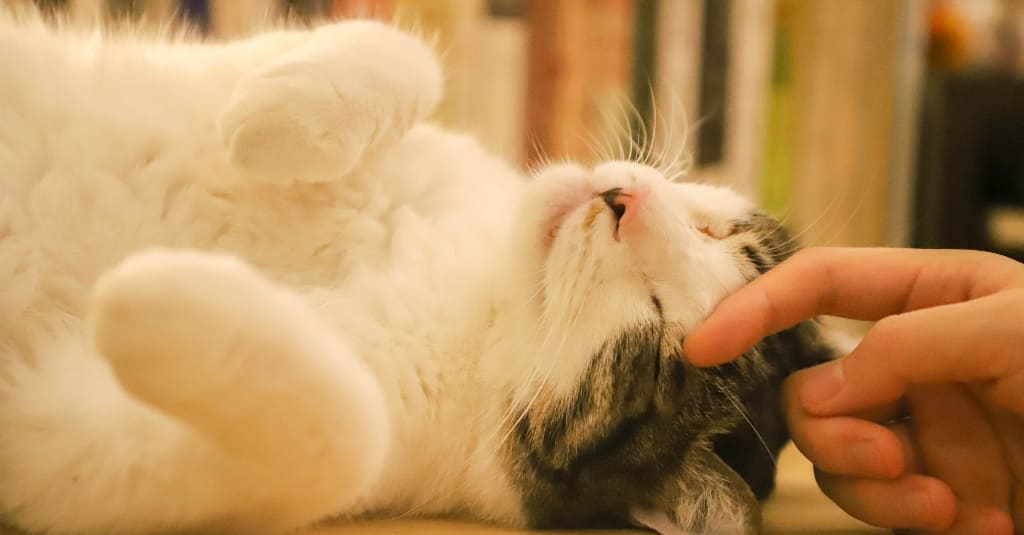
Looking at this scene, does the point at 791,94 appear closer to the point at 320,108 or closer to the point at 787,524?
the point at 787,524

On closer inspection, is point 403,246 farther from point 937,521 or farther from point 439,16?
point 439,16

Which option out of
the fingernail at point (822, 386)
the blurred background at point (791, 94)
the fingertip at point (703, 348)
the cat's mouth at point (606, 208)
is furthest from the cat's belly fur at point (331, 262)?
the blurred background at point (791, 94)

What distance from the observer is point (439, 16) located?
7.91ft

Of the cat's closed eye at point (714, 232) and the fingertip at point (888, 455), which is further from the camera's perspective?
the cat's closed eye at point (714, 232)

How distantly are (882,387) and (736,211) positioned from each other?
35 centimetres

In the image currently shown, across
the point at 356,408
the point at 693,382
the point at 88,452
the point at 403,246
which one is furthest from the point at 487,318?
the point at 88,452

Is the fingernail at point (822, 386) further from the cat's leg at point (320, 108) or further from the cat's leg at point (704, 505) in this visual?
the cat's leg at point (320, 108)

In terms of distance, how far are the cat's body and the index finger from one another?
0.27 ft

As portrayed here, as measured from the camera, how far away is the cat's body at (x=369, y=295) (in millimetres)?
826

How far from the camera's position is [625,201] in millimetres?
1004

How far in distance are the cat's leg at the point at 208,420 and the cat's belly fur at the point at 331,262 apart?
0.59ft

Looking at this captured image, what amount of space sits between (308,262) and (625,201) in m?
0.40

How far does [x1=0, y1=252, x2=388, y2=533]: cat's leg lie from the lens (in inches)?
25.5

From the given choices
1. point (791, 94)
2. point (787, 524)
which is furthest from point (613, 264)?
point (791, 94)
